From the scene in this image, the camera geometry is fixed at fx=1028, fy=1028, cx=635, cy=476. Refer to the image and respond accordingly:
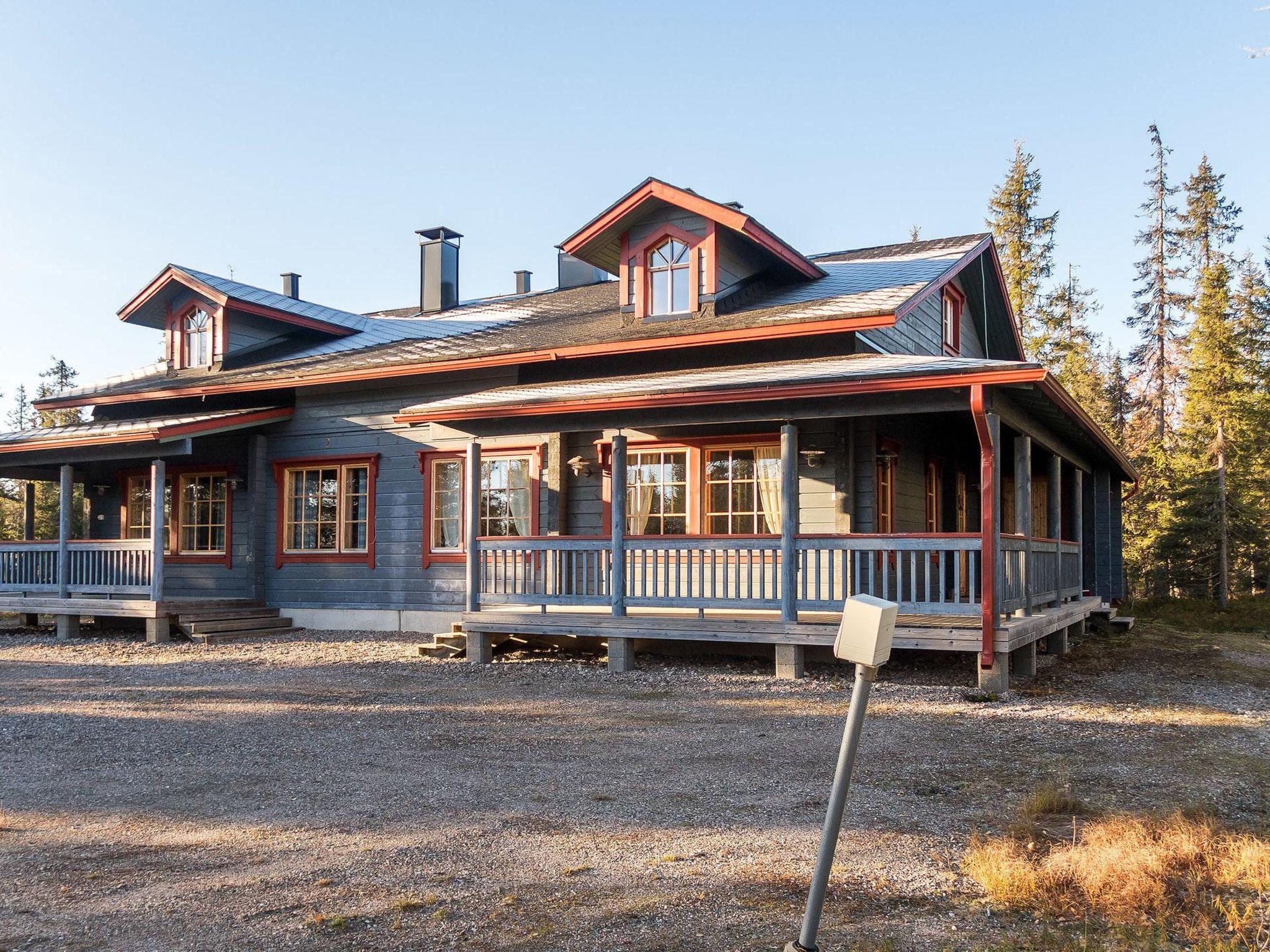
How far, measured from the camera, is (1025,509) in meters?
11.0

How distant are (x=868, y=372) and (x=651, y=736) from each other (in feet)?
14.2

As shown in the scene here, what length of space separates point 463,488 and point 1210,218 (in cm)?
3058

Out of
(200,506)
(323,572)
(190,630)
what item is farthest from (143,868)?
(200,506)

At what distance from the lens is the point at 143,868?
461cm

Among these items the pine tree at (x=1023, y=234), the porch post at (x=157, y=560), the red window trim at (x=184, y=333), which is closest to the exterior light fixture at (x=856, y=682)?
the porch post at (x=157, y=560)

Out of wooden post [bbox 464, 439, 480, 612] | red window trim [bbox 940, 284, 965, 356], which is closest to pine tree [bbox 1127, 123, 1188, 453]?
red window trim [bbox 940, 284, 965, 356]

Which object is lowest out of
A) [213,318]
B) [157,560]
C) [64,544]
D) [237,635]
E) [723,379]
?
[237,635]

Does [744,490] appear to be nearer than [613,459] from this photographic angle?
No

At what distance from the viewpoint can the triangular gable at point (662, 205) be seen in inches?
525

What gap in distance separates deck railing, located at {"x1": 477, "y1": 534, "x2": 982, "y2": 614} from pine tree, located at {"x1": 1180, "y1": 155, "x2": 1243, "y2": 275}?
1084 inches

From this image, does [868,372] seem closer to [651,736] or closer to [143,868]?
[651,736]

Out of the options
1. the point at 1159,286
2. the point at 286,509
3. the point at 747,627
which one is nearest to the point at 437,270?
the point at 286,509

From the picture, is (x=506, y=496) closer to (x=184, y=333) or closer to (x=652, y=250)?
(x=652, y=250)

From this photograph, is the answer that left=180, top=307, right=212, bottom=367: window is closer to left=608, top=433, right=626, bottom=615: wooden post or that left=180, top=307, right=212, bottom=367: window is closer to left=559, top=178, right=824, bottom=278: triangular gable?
left=559, top=178, right=824, bottom=278: triangular gable
